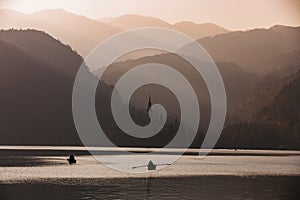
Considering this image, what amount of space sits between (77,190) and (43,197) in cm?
821

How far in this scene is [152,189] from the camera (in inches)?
2785

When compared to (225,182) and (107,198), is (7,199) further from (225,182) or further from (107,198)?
(225,182)

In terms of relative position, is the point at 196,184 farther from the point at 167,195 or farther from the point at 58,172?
the point at 58,172

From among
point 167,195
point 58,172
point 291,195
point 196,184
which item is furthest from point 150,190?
point 58,172

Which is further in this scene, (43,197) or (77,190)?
(77,190)

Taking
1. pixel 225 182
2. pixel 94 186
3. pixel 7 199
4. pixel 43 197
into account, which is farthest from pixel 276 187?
pixel 7 199

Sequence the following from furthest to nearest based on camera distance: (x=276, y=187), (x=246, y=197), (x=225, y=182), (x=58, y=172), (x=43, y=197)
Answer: (x=58, y=172) → (x=225, y=182) → (x=276, y=187) → (x=246, y=197) → (x=43, y=197)

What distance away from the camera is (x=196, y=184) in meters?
78.3

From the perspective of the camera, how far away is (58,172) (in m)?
96.5

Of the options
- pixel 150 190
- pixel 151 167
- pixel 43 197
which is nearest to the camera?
pixel 43 197

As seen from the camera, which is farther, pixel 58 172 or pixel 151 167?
pixel 151 167

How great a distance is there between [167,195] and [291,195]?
13947 mm

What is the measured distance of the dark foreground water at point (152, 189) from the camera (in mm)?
61531

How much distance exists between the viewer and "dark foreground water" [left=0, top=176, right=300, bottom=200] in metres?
61.5
